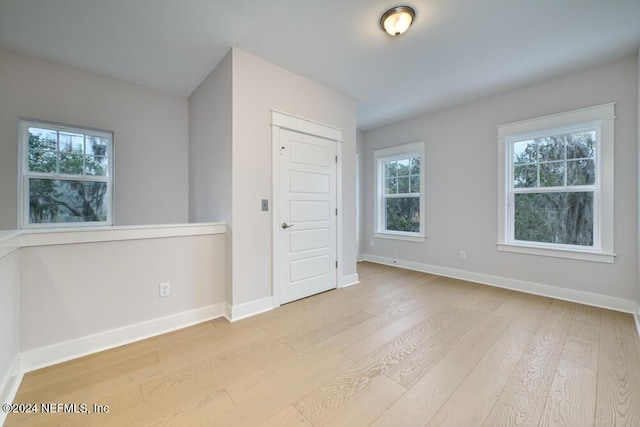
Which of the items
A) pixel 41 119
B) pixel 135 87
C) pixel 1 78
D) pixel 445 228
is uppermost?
pixel 135 87

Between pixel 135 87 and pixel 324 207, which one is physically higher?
pixel 135 87

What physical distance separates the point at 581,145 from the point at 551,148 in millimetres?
261

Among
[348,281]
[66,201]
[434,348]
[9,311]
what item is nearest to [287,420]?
[434,348]

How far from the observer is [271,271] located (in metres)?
2.80

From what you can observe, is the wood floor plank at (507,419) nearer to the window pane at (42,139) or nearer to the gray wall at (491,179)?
the gray wall at (491,179)

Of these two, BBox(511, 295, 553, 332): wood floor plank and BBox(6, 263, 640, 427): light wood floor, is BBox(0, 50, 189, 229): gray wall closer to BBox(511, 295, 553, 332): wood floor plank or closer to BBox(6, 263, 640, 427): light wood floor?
BBox(6, 263, 640, 427): light wood floor

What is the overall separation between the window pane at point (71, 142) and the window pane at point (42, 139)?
0.17ft

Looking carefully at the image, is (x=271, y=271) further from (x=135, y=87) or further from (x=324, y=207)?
(x=135, y=87)

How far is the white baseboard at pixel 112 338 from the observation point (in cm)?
180

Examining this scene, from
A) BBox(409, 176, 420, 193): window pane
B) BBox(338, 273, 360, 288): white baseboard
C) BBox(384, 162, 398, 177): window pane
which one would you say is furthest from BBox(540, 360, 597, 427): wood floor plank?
BBox(384, 162, 398, 177): window pane

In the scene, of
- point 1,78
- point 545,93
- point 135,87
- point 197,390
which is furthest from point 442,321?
point 1,78

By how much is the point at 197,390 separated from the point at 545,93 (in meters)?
4.58

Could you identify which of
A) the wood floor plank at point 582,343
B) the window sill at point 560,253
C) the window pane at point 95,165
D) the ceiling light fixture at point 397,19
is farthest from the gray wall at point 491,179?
the window pane at point 95,165

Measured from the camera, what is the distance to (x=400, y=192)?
473cm
